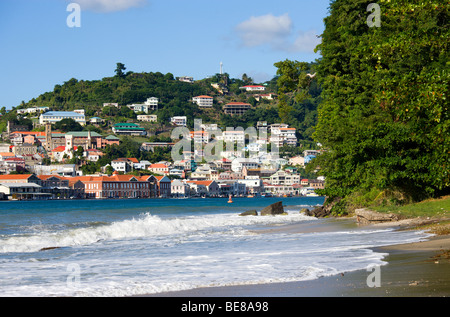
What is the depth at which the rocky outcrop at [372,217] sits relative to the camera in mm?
20250

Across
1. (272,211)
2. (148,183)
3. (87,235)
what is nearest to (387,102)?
(87,235)

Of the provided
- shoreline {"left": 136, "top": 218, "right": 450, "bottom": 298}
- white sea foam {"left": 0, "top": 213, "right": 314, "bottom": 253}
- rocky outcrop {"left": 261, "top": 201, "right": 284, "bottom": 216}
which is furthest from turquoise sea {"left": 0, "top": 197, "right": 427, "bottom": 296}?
rocky outcrop {"left": 261, "top": 201, "right": 284, "bottom": 216}

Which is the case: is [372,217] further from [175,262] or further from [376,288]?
[376,288]

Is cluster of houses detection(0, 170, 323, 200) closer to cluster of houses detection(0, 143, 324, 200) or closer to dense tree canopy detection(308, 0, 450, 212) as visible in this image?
cluster of houses detection(0, 143, 324, 200)

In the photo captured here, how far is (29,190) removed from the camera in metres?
144

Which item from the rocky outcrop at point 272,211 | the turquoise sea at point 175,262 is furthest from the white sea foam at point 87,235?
the rocky outcrop at point 272,211

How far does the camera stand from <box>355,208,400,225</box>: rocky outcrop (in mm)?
20250

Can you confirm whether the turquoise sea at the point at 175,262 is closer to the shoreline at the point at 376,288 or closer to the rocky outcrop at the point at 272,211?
the shoreline at the point at 376,288

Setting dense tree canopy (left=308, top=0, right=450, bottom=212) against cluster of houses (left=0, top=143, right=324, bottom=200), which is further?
cluster of houses (left=0, top=143, right=324, bottom=200)

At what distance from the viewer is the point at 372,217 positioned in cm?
2098
